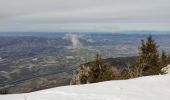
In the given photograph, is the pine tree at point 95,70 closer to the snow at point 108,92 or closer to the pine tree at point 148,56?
the pine tree at point 148,56

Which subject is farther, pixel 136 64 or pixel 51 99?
pixel 136 64

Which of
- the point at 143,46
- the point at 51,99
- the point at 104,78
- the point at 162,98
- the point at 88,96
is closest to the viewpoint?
the point at 51,99

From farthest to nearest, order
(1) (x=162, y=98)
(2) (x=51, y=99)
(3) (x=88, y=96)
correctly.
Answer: (1) (x=162, y=98) < (3) (x=88, y=96) < (2) (x=51, y=99)

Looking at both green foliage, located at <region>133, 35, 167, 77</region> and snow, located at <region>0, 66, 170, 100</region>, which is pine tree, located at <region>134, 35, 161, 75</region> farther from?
snow, located at <region>0, 66, 170, 100</region>

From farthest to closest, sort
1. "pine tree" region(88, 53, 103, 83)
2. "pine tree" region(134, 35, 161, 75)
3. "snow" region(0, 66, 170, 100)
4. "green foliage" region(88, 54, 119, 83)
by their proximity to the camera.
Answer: "pine tree" region(134, 35, 161, 75) < "pine tree" region(88, 53, 103, 83) < "green foliage" region(88, 54, 119, 83) < "snow" region(0, 66, 170, 100)

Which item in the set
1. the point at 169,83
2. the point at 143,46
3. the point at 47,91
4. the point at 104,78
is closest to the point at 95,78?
the point at 104,78

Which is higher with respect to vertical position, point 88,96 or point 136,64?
point 88,96

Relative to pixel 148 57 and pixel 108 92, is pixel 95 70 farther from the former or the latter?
pixel 108 92

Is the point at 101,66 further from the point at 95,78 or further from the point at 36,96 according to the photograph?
the point at 36,96

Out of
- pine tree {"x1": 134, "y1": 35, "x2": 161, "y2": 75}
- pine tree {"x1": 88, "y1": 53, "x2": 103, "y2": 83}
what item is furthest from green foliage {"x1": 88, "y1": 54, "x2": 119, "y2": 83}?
pine tree {"x1": 134, "y1": 35, "x2": 161, "y2": 75}
